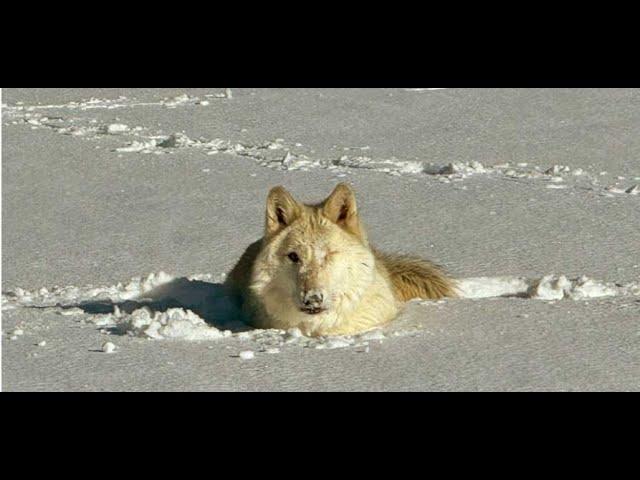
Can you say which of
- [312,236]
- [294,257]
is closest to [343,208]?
[312,236]

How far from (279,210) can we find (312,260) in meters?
0.49

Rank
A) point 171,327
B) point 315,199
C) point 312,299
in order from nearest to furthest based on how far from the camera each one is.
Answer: point 171,327 → point 312,299 → point 315,199

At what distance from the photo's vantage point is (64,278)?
805 cm

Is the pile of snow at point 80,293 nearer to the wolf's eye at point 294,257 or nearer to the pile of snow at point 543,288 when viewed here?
the wolf's eye at point 294,257

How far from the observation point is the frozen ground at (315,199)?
5.44 meters

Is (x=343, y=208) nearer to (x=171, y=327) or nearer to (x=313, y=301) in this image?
(x=313, y=301)

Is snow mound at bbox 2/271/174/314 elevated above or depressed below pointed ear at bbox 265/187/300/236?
below

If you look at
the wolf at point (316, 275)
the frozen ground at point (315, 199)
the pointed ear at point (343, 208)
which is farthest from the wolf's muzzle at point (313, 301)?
the pointed ear at point (343, 208)

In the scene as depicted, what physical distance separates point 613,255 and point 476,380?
324cm

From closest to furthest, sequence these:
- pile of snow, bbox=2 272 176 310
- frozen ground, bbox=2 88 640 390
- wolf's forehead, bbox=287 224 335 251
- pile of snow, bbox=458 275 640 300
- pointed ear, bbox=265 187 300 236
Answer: frozen ground, bbox=2 88 640 390 < wolf's forehead, bbox=287 224 335 251 < pointed ear, bbox=265 187 300 236 < pile of snow, bbox=458 275 640 300 < pile of snow, bbox=2 272 176 310

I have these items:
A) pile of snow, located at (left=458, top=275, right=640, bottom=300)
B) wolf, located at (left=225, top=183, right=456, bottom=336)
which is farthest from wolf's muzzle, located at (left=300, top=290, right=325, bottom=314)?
pile of snow, located at (left=458, top=275, right=640, bottom=300)

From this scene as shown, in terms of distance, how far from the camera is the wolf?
6.34 meters

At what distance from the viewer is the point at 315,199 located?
32.8ft

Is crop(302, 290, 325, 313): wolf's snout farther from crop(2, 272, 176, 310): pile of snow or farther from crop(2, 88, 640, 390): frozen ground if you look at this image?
crop(2, 272, 176, 310): pile of snow
